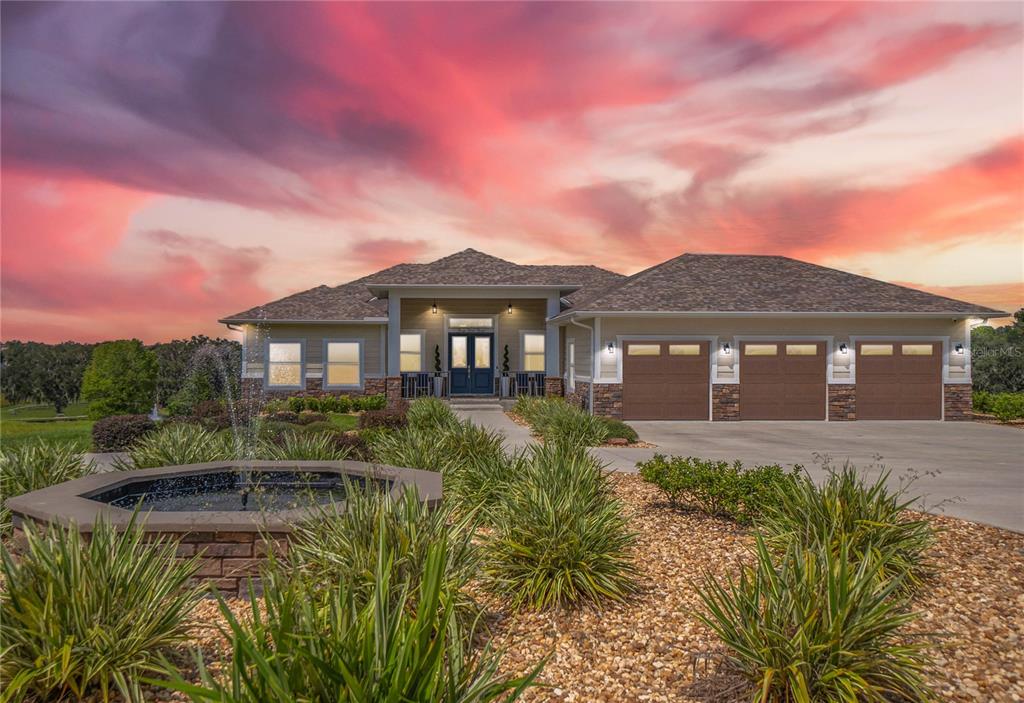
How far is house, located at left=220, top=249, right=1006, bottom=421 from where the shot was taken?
60.2 ft

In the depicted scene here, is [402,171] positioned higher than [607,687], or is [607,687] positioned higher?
[402,171]

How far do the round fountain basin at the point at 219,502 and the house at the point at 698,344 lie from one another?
11920 mm

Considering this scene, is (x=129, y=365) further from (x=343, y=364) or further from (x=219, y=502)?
(x=219, y=502)

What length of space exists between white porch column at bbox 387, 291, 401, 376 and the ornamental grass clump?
17.1 metres

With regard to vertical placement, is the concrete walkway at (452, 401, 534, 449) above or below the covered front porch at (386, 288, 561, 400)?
below

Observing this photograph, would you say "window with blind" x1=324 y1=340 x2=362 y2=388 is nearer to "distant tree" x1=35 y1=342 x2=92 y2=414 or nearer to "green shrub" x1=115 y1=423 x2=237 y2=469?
"green shrub" x1=115 y1=423 x2=237 y2=469

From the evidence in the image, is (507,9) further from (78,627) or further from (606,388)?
(606,388)

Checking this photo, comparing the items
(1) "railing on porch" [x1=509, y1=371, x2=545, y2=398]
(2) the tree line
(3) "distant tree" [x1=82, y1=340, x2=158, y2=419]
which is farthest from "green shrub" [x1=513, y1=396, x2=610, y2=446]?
(3) "distant tree" [x1=82, y1=340, x2=158, y2=419]

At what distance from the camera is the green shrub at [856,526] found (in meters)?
4.87

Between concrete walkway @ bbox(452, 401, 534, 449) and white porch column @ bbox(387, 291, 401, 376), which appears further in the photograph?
white porch column @ bbox(387, 291, 401, 376)

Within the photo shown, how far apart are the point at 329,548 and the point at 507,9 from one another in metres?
7.71

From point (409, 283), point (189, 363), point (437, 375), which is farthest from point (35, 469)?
point (189, 363)

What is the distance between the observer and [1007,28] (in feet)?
33.0

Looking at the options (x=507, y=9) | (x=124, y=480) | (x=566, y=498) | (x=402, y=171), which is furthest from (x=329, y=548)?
(x=402, y=171)
